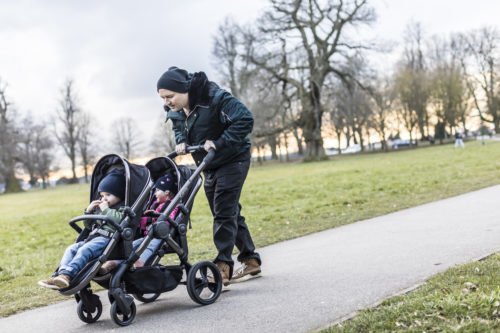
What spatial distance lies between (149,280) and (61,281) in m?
0.74

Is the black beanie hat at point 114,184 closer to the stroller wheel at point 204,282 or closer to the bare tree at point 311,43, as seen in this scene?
the stroller wheel at point 204,282

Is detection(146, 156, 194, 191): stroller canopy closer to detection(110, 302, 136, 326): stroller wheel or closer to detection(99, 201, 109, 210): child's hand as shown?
detection(99, 201, 109, 210): child's hand

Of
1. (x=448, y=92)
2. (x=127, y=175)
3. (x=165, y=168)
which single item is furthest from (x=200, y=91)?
(x=448, y=92)

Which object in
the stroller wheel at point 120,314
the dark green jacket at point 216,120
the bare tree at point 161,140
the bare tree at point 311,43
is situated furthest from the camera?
the bare tree at point 161,140

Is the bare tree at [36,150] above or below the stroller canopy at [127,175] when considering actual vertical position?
above

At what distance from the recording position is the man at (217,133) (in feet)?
15.5

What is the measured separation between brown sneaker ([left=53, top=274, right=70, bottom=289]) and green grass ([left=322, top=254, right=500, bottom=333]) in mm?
1900

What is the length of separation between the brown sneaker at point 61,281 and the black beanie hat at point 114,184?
93cm

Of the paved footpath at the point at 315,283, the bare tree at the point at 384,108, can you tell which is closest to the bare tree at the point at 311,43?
the bare tree at the point at 384,108

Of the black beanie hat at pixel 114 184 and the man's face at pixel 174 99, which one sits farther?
the man's face at pixel 174 99

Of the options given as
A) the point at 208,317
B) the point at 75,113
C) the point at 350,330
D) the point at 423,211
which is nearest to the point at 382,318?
the point at 350,330

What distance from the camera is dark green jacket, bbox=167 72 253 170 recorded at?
15.7 feet

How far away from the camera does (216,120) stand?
491 cm

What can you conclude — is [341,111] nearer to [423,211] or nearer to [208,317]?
[423,211]
